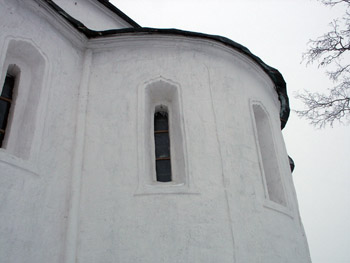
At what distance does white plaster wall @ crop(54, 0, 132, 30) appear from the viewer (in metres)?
9.33

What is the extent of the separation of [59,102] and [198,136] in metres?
2.27

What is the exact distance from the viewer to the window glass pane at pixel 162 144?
252 inches

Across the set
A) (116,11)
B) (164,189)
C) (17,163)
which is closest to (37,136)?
(17,163)

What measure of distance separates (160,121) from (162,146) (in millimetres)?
545

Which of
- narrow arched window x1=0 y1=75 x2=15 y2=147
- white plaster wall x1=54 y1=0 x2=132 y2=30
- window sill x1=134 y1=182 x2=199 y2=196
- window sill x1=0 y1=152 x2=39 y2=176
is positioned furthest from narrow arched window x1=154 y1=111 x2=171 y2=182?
white plaster wall x1=54 y1=0 x2=132 y2=30

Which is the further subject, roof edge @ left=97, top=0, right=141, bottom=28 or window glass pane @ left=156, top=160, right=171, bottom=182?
roof edge @ left=97, top=0, right=141, bottom=28

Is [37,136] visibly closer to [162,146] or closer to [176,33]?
[162,146]

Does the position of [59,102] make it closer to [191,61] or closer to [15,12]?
[15,12]

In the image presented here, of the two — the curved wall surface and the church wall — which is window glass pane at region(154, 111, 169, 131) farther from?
the church wall

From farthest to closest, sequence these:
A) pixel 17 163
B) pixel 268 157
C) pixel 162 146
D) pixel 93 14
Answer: pixel 93 14 < pixel 268 157 < pixel 162 146 < pixel 17 163

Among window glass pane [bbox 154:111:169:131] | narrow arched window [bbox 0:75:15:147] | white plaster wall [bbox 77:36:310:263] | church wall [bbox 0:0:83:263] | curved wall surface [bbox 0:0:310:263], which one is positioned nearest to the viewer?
church wall [bbox 0:0:83:263]

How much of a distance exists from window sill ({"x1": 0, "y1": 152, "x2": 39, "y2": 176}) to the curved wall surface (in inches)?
0.6

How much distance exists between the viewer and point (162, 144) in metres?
6.52

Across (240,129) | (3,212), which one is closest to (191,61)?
(240,129)
